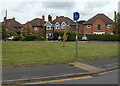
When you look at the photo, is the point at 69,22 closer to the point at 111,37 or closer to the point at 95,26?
the point at 95,26

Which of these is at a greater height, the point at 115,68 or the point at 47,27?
the point at 47,27

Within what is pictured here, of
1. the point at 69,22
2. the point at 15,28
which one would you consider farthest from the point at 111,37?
the point at 15,28

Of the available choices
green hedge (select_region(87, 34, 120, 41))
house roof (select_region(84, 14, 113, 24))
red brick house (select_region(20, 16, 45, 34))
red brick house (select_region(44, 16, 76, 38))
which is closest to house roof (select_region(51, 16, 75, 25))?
red brick house (select_region(44, 16, 76, 38))

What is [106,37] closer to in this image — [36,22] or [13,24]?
[36,22]

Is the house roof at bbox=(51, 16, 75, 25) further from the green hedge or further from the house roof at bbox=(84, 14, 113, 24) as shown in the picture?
the green hedge

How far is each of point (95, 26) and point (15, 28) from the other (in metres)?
29.1

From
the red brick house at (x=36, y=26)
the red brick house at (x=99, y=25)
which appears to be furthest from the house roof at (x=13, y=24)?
the red brick house at (x=99, y=25)

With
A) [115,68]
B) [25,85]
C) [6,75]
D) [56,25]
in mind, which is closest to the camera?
[25,85]

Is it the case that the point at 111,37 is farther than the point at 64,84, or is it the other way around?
the point at 111,37

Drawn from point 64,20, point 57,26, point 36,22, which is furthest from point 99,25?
point 36,22

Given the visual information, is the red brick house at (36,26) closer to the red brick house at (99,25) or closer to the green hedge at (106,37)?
the red brick house at (99,25)

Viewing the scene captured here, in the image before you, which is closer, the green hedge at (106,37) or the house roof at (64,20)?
the green hedge at (106,37)

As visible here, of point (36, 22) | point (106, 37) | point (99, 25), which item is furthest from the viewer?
point (36, 22)

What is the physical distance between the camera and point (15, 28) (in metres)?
67.3
